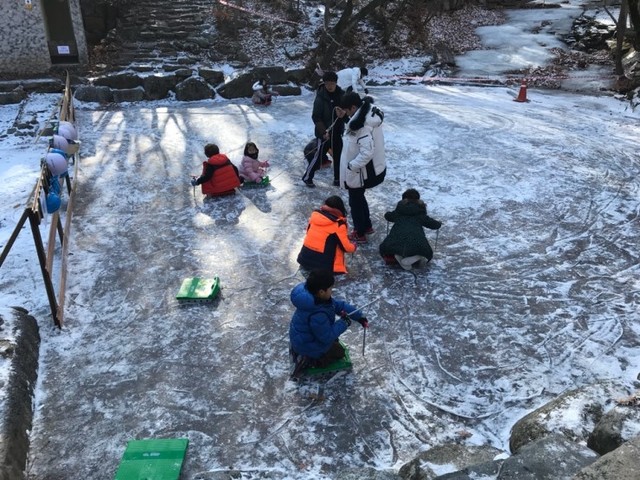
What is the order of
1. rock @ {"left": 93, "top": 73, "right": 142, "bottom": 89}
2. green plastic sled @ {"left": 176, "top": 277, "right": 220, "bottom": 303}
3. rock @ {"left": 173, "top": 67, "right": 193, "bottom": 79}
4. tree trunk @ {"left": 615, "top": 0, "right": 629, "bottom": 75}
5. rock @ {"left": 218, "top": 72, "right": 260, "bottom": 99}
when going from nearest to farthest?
green plastic sled @ {"left": 176, "top": 277, "right": 220, "bottom": 303} → rock @ {"left": 93, "top": 73, "right": 142, "bottom": 89} → rock @ {"left": 218, "top": 72, "right": 260, "bottom": 99} → rock @ {"left": 173, "top": 67, "right": 193, "bottom": 79} → tree trunk @ {"left": 615, "top": 0, "right": 629, "bottom": 75}

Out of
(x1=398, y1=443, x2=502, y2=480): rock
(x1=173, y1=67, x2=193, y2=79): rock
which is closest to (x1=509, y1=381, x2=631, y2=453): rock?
(x1=398, y1=443, x2=502, y2=480): rock

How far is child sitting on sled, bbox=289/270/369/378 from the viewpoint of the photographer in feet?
13.9

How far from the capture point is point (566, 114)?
1210 cm

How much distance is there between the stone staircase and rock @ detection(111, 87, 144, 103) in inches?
65.0

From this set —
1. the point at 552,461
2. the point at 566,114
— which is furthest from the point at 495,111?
the point at 552,461

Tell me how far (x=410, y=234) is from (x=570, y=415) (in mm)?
2784

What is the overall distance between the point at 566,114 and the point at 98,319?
1102 cm

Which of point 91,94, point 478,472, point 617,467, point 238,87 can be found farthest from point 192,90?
point 617,467

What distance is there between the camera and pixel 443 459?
3475 mm

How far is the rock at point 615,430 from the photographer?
9.94ft

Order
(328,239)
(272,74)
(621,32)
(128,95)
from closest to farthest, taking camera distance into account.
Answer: (328,239), (128,95), (272,74), (621,32)

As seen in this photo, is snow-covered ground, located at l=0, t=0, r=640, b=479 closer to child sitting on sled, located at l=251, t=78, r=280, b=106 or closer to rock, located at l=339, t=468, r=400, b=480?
rock, located at l=339, t=468, r=400, b=480

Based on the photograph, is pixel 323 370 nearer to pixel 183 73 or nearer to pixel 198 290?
pixel 198 290

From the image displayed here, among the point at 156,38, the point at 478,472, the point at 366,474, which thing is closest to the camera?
the point at 478,472
